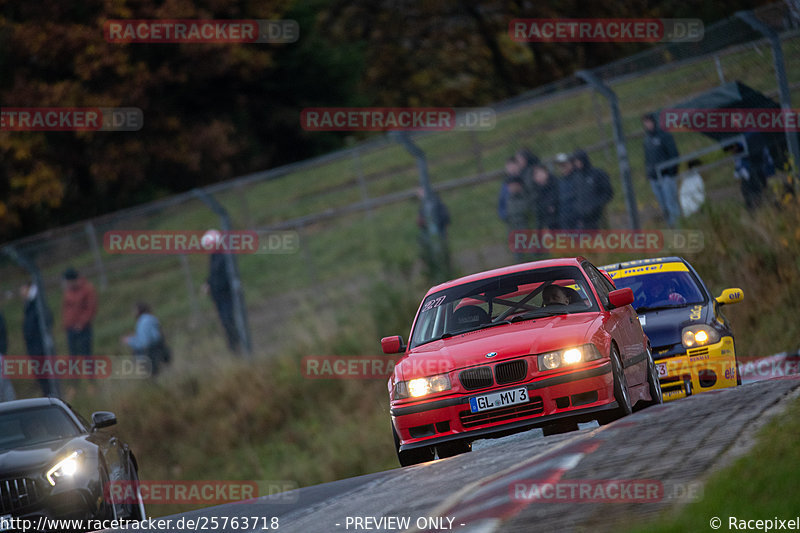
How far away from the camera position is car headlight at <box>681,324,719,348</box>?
1133 cm

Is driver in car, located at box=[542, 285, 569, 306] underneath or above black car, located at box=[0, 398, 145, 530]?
above

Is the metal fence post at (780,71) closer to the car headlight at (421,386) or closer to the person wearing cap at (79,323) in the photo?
the car headlight at (421,386)

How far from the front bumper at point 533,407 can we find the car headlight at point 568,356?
0.07 meters

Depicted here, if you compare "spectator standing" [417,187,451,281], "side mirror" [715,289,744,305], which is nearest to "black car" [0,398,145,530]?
"side mirror" [715,289,744,305]

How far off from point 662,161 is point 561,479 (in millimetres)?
11794

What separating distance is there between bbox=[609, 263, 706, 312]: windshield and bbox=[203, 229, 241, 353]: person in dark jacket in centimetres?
734

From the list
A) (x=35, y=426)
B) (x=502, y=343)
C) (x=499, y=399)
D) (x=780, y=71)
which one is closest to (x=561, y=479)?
(x=499, y=399)

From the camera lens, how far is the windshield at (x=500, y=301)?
988cm

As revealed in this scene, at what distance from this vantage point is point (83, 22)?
37531 mm

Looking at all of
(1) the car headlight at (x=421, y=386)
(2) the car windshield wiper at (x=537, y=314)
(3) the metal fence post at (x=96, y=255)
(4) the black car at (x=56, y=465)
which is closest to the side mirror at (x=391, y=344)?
(1) the car headlight at (x=421, y=386)

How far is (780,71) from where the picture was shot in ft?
50.3

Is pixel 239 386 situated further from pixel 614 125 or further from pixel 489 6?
pixel 489 6

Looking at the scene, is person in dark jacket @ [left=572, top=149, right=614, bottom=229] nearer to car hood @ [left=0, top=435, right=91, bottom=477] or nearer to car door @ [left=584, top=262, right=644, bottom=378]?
car door @ [left=584, top=262, right=644, bottom=378]

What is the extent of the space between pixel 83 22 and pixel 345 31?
12969 mm
